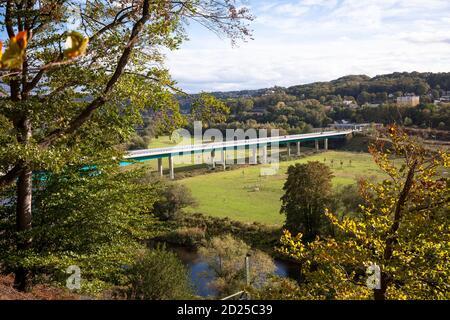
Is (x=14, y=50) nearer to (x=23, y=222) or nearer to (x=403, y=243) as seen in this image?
(x=403, y=243)

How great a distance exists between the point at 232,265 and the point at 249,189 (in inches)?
650

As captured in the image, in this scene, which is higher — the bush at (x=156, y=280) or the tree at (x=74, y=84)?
the tree at (x=74, y=84)

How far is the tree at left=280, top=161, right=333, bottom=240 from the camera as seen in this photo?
73.4ft

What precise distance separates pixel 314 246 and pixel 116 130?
13.8ft

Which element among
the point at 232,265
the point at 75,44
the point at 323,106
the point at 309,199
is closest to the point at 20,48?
the point at 75,44

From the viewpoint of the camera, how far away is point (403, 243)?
16.2ft

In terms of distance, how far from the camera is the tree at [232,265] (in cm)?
1689

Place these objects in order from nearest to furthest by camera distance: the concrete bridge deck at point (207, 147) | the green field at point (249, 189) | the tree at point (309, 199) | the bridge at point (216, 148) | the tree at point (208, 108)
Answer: the tree at point (208, 108)
the tree at point (309, 199)
the green field at point (249, 189)
the concrete bridge deck at point (207, 147)
the bridge at point (216, 148)

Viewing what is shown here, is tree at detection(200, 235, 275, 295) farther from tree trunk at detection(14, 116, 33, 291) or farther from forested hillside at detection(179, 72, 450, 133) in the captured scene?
forested hillside at detection(179, 72, 450, 133)

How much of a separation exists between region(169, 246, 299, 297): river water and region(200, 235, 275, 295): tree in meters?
0.54

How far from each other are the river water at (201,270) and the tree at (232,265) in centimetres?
54

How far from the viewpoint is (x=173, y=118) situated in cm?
689

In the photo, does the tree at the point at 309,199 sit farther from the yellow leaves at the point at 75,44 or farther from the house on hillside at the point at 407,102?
the yellow leaves at the point at 75,44

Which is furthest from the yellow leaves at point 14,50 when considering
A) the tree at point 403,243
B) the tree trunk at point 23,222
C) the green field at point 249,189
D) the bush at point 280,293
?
the green field at point 249,189
